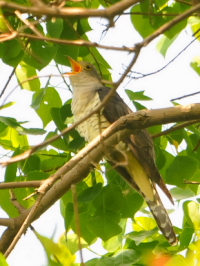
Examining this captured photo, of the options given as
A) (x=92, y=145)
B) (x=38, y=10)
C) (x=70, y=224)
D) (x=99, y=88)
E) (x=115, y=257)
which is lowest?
(x=115, y=257)

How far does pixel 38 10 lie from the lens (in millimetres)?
1419

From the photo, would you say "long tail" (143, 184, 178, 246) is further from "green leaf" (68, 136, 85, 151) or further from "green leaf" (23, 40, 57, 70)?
"green leaf" (23, 40, 57, 70)

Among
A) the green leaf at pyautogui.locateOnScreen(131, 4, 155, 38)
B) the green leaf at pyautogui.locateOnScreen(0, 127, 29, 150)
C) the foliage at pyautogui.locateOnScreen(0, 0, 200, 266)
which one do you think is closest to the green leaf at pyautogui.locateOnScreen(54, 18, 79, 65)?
the foliage at pyautogui.locateOnScreen(0, 0, 200, 266)

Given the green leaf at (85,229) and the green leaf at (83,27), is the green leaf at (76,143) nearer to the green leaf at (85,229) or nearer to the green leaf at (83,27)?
the green leaf at (85,229)

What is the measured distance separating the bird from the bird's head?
0.52 ft

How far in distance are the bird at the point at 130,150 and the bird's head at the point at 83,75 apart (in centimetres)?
16

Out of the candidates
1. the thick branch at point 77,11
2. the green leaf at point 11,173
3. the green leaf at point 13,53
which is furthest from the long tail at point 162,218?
the thick branch at point 77,11

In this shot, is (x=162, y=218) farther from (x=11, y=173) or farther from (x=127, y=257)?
(x=11, y=173)

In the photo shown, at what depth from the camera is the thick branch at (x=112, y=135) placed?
2.38m

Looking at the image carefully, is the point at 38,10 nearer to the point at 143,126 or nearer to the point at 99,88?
the point at 143,126

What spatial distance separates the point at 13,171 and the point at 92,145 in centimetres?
99

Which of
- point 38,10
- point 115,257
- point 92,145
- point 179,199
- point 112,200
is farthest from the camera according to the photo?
point 179,199

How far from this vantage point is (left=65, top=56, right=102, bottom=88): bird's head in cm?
474

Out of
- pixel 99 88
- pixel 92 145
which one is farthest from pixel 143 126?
pixel 99 88
